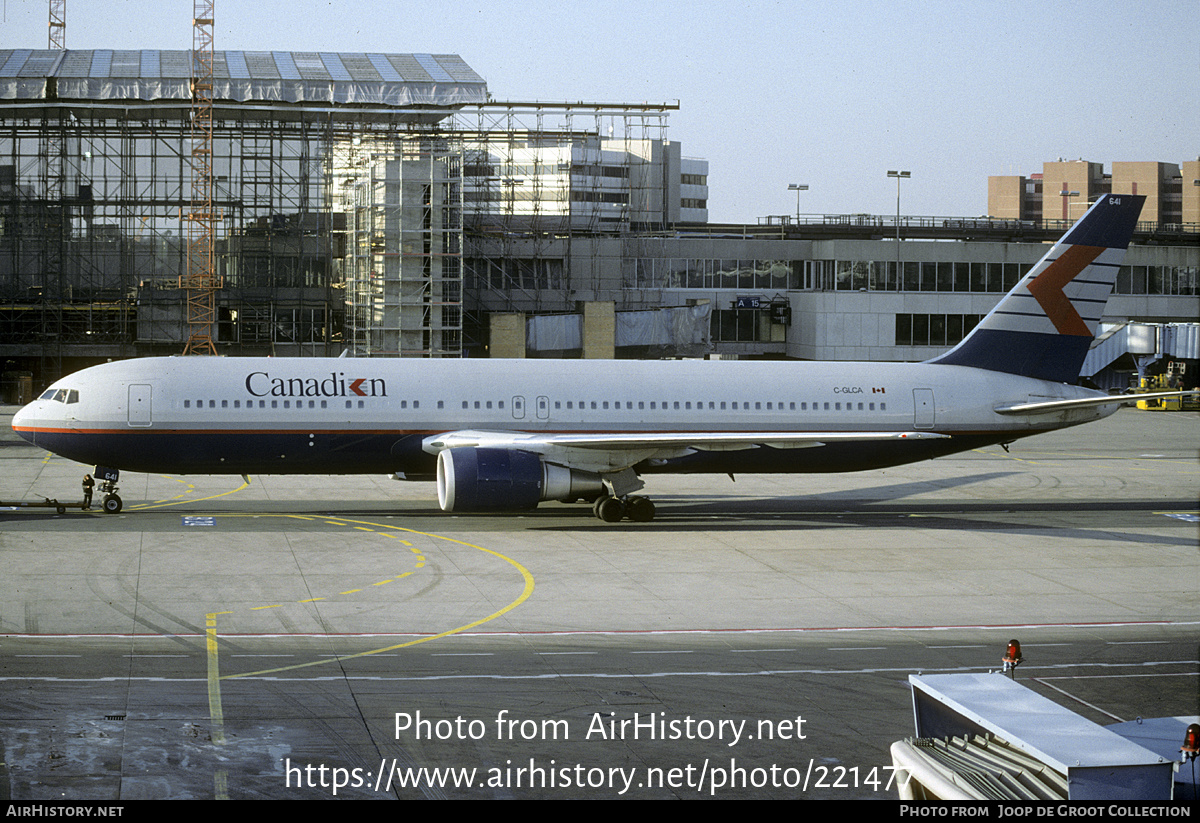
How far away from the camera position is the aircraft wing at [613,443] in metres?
32.3

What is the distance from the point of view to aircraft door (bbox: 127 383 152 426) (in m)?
32.3

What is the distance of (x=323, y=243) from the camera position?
262ft

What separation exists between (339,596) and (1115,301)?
260ft

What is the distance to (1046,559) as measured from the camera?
2944cm

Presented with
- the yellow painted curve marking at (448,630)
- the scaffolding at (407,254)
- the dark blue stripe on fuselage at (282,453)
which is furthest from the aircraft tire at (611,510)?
the scaffolding at (407,254)

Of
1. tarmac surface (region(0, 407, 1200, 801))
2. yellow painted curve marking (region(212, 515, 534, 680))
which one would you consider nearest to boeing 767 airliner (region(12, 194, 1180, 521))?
yellow painted curve marking (region(212, 515, 534, 680))

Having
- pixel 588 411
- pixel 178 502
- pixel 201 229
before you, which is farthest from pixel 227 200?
pixel 588 411

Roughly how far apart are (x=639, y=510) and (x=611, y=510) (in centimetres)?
86

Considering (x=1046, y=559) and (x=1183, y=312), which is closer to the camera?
(x=1046, y=559)

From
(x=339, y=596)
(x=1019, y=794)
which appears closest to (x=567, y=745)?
(x=1019, y=794)

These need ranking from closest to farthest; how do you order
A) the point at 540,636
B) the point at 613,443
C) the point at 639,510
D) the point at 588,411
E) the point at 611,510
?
the point at 540,636 → the point at 613,443 → the point at 611,510 → the point at 639,510 → the point at 588,411

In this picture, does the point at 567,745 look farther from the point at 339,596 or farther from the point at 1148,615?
the point at 1148,615

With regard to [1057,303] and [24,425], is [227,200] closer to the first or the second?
[24,425]

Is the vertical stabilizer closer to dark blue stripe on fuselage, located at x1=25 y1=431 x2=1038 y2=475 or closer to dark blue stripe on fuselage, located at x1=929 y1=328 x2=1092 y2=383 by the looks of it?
dark blue stripe on fuselage, located at x1=929 y1=328 x2=1092 y2=383
